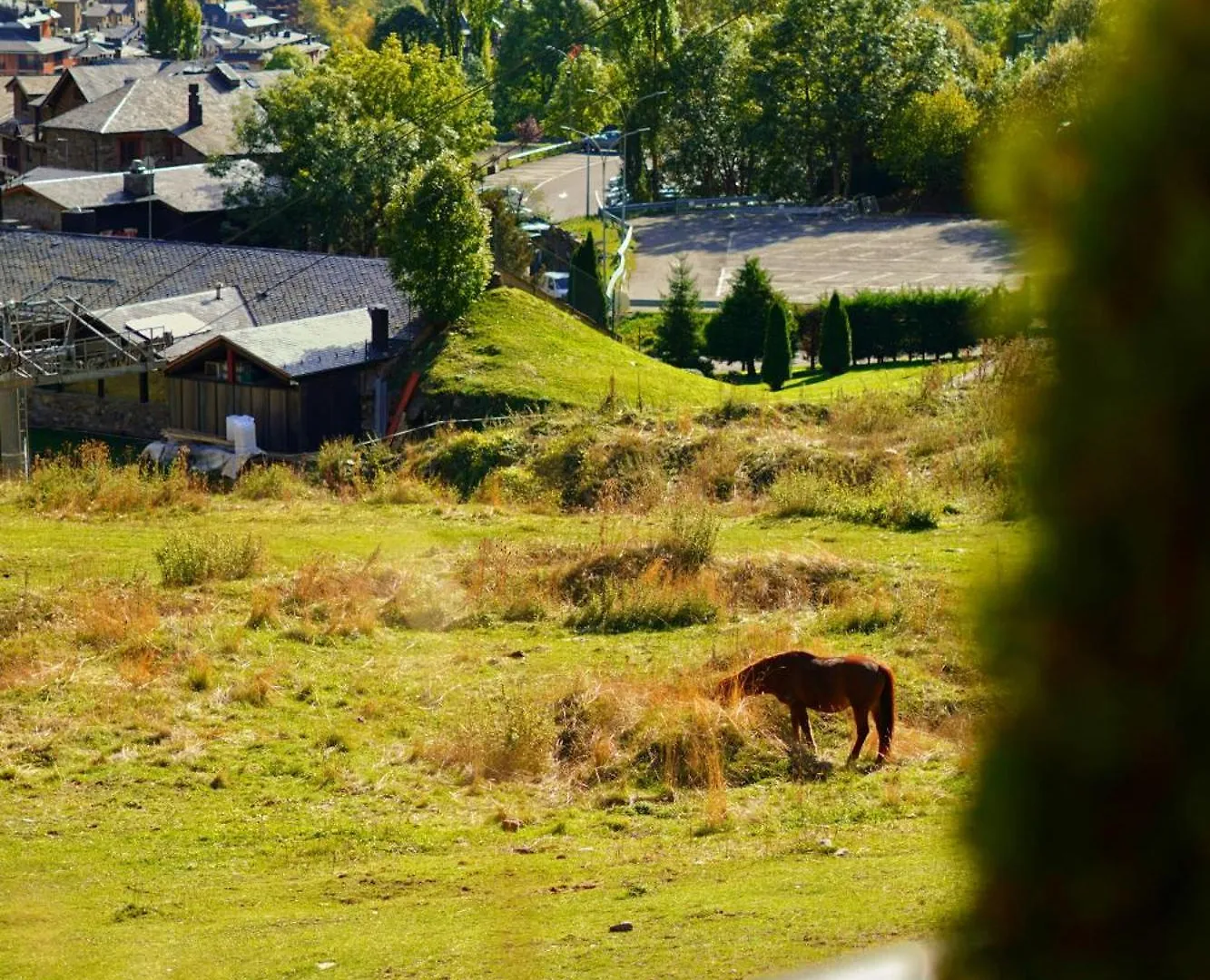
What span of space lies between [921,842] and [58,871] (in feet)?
18.6

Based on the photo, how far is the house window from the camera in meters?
68.2

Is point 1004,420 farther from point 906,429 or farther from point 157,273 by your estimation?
point 157,273

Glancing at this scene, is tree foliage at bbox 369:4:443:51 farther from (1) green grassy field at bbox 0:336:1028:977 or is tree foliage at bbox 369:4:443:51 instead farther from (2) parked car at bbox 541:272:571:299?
(1) green grassy field at bbox 0:336:1028:977

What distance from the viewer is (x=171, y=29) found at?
108312mm

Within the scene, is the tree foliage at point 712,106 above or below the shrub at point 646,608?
above

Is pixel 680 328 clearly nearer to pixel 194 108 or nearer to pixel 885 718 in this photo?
pixel 885 718

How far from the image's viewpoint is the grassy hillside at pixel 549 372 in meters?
32.8

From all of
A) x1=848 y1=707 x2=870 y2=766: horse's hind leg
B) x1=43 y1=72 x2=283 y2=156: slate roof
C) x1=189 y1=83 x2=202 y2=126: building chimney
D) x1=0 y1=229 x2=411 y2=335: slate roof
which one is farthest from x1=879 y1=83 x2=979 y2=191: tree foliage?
x1=848 y1=707 x2=870 y2=766: horse's hind leg

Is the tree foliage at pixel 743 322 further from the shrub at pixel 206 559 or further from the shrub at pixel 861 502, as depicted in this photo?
the shrub at pixel 206 559

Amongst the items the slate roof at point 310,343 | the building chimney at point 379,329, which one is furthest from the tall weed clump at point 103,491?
the building chimney at point 379,329

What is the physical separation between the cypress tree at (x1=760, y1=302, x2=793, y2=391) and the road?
28817 millimetres

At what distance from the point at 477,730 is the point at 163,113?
6027 centimetres

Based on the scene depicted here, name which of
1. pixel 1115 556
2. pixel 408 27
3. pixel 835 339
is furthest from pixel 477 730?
pixel 408 27

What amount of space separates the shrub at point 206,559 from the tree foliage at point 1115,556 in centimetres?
1704
